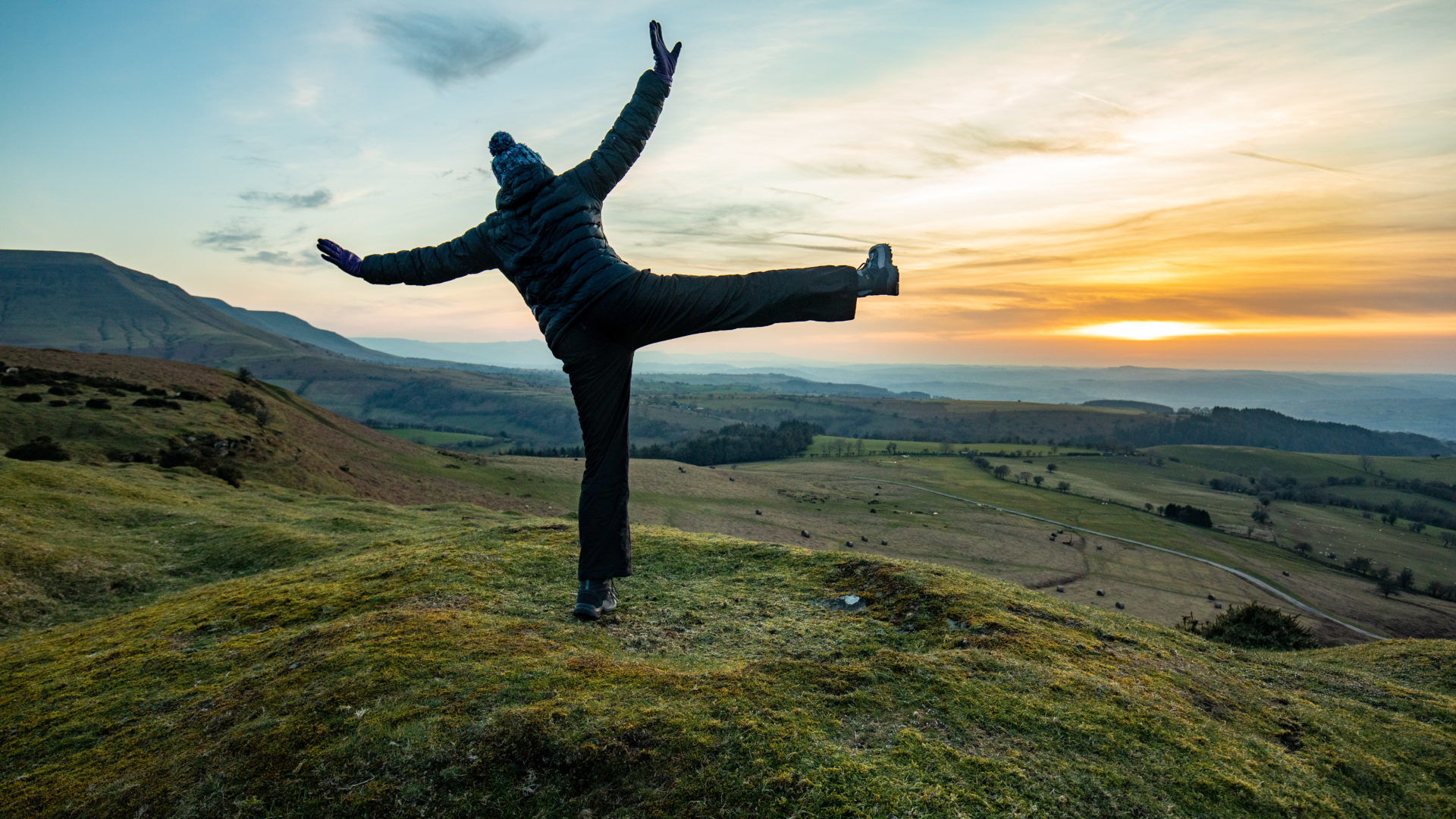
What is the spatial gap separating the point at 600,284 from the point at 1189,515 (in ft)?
329

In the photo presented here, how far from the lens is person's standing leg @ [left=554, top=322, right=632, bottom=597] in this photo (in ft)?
20.7

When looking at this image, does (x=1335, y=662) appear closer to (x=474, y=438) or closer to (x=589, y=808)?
(x=589, y=808)

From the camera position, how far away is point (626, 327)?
234 inches

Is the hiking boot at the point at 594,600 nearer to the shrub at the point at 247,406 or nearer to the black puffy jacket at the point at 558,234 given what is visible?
the black puffy jacket at the point at 558,234

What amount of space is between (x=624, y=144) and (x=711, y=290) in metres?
1.95

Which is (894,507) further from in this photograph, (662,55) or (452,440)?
(452,440)

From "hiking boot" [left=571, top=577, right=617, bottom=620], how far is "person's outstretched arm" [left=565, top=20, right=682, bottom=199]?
395cm

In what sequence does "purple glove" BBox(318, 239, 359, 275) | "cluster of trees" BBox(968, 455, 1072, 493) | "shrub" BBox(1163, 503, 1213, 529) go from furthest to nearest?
"cluster of trees" BBox(968, 455, 1072, 493), "shrub" BBox(1163, 503, 1213, 529), "purple glove" BBox(318, 239, 359, 275)

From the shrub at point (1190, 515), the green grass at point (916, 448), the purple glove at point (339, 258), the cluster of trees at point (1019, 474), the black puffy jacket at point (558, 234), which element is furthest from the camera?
the green grass at point (916, 448)

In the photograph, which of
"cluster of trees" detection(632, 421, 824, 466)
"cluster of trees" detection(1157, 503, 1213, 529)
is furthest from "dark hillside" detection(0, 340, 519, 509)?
"cluster of trees" detection(1157, 503, 1213, 529)

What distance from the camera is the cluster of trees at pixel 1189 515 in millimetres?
81688

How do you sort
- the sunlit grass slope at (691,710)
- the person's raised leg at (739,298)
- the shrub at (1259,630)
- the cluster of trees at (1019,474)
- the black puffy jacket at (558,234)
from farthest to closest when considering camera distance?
the cluster of trees at (1019,474) < the shrub at (1259,630) < the black puffy jacket at (558,234) < the person's raised leg at (739,298) < the sunlit grass slope at (691,710)

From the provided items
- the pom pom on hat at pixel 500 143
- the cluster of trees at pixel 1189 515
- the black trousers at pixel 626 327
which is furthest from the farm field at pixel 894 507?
the pom pom on hat at pixel 500 143

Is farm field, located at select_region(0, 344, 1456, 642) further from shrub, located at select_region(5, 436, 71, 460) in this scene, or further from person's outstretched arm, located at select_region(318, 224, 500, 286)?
person's outstretched arm, located at select_region(318, 224, 500, 286)
